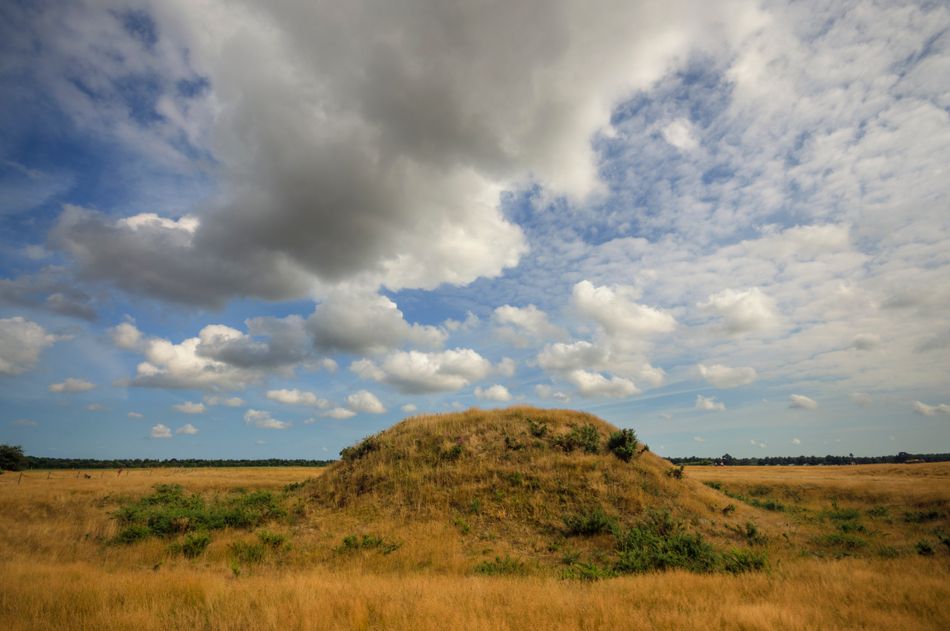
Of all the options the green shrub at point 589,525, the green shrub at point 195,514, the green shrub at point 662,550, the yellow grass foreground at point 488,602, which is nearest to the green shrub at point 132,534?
the green shrub at point 195,514

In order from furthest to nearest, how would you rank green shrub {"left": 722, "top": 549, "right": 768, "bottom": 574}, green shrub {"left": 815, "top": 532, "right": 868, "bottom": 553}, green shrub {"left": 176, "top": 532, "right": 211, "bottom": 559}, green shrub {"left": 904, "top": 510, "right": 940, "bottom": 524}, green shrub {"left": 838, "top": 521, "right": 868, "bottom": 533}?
1. green shrub {"left": 904, "top": 510, "right": 940, "bottom": 524}
2. green shrub {"left": 838, "top": 521, "right": 868, "bottom": 533}
3. green shrub {"left": 815, "top": 532, "right": 868, "bottom": 553}
4. green shrub {"left": 176, "top": 532, "right": 211, "bottom": 559}
5. green shrub {"left": 722, "top": 549, "right": 768, "bottom": 574}

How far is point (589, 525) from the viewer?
19.9 metres

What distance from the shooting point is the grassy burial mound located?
659 inches

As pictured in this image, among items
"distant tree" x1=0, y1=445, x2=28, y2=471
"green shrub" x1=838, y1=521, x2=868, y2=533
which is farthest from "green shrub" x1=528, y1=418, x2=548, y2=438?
"distant tree" x1=0, y1=445, x2=28, y2=471

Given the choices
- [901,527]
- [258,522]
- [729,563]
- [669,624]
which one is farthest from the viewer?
[901,527]

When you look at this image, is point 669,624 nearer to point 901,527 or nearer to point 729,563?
point 729,563

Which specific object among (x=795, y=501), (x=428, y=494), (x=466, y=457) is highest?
(x=466, y=457)

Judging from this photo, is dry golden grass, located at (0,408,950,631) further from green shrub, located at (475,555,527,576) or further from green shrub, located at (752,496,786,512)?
→ green shrub, located at (752,496,786,512)

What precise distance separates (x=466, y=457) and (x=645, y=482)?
421 inches

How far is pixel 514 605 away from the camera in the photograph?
9.44 metres

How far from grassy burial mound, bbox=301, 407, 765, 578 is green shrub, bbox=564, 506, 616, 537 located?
4 centimetres

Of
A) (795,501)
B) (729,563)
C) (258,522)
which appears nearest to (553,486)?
(729,563)

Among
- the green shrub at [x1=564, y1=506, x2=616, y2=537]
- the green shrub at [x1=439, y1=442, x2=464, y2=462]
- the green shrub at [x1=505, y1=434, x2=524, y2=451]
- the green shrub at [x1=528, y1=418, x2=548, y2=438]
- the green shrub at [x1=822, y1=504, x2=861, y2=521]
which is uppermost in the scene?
the green shrub at [x1=528, y1=418, x2=548, y2=438]

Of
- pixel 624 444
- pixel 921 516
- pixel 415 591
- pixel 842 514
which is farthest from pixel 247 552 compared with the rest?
pixel 921 516
